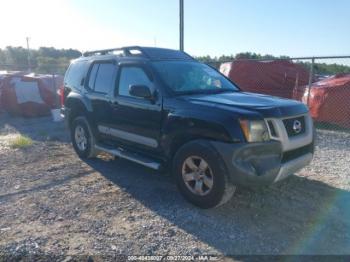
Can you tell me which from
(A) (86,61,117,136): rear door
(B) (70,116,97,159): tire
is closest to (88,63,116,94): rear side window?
(A) (86,61,117,136): rear door

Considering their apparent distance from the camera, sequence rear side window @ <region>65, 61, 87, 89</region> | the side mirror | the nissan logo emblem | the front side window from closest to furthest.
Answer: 1. the nissan logo emblem
2. the side mirror
3. the front side window
4. rear side window @ <region>65, 61, 87, 89</region>

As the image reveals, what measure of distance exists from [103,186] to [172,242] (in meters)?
2.06

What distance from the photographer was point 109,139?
607 centimetres

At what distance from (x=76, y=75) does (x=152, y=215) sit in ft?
12.1

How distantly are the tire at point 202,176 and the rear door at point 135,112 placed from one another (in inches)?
25.1

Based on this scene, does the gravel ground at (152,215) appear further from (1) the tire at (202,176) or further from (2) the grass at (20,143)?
(2) the grass at (20,143)

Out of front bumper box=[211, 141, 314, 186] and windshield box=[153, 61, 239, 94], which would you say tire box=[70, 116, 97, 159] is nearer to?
windshield box=[153, 61, 239, 94]

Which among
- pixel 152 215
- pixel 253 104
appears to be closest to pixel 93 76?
pixel 152 215

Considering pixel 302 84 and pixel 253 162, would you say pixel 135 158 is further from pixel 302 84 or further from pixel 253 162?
pixel 302 84

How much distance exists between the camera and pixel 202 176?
4.35m

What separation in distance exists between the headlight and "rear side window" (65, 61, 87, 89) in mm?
3800

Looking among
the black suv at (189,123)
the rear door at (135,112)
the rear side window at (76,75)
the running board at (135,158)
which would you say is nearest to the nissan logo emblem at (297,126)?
the black suv at (189,123)

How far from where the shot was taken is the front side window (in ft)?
17.0

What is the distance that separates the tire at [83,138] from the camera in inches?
259
